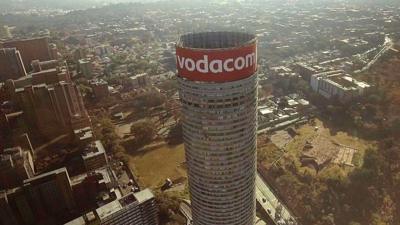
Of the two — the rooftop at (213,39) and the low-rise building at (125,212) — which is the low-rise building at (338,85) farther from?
the rooftop at (213,39)

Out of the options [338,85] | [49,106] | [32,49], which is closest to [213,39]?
[49,106]

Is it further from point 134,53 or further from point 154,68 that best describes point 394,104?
point 134,53

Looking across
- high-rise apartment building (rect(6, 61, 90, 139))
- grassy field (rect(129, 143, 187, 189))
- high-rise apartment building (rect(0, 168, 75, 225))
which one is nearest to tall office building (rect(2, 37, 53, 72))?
high-rise apartment building (rect(6, 61, 90, 139))

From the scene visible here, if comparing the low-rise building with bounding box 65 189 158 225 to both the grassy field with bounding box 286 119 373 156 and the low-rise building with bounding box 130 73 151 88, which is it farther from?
the low-rise building with bounding box 130 73 151 88

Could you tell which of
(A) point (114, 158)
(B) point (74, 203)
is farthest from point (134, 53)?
(B) point (74, 203)

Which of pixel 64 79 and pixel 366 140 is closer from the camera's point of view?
pixel 366 140

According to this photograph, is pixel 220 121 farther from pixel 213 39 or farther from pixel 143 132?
pixel 143 132
